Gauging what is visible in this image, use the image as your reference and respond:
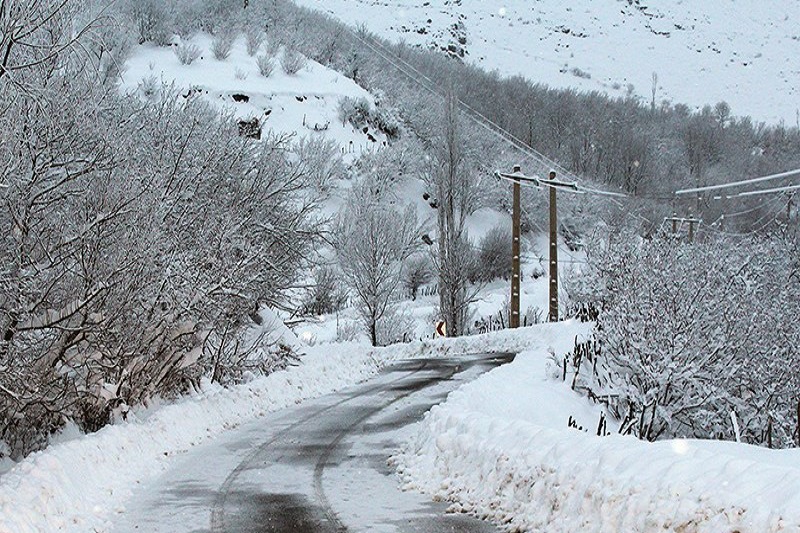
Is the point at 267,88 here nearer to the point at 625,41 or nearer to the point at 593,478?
the point at 593,478

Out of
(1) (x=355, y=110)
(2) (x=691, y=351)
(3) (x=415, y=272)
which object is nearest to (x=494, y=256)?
(3) (x=415, y=272)

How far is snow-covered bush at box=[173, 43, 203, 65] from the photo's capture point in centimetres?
5681

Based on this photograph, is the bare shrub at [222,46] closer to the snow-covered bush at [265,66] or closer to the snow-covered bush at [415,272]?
the snow-covered bush at [265,66]

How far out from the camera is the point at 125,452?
1221 cm

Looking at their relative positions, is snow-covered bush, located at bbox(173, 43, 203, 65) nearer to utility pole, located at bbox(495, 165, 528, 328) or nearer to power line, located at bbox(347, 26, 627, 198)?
power line, located at bbox(347, 26, 627, 198)

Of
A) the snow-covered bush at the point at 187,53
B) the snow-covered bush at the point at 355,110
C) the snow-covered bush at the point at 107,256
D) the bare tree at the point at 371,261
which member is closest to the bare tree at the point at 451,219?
the bare tree at the point at 371,261

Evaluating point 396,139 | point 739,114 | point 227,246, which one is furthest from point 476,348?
point 739,114

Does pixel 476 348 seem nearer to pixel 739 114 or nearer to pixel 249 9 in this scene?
pixel 249 9

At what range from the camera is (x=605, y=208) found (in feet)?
214

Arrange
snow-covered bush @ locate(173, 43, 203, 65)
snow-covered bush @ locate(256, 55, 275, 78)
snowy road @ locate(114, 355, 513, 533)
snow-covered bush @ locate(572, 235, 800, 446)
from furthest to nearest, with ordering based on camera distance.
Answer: snow-covered bush @ locate(256, 55, 275, 78), snow-covered bush @ locate(173, 43, 203, 65), snow-covered bush @ locate(572, 235, 800, 446), snowy road @ locate(114, 355, 513, 533)

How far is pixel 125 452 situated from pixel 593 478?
23.5 ft

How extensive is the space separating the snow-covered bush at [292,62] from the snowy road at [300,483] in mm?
45104

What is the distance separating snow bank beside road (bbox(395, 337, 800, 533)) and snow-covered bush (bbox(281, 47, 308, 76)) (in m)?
50.0

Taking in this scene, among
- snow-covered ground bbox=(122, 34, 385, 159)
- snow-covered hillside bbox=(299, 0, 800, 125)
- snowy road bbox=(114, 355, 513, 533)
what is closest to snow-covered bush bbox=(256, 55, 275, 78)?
snow-covered ground bbox=(122, 34, 385, 159)
